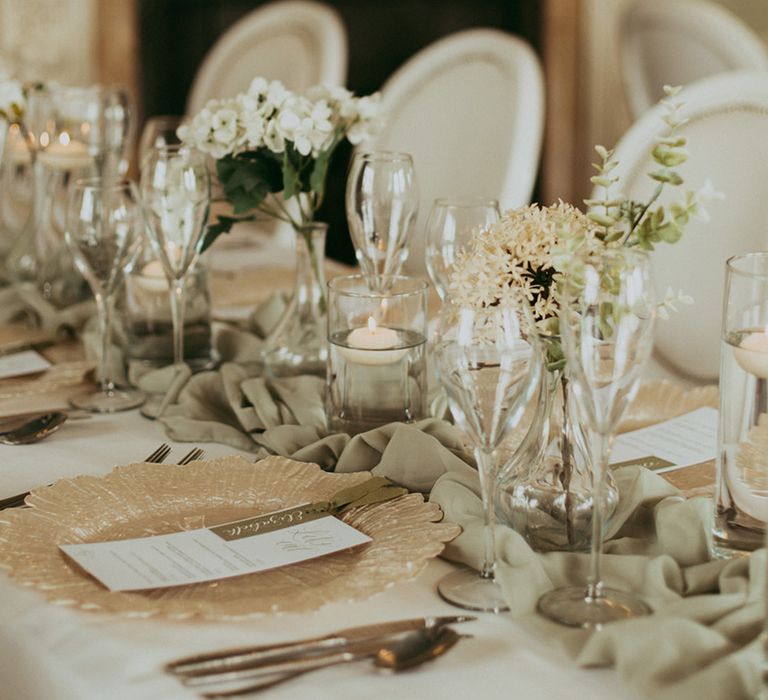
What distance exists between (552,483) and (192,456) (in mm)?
395

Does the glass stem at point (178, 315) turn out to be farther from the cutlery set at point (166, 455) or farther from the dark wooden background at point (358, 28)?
the dark wooden background at point (358, 28)

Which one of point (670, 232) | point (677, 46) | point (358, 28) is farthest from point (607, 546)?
point (358, 28)

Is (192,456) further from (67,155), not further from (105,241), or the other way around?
(67,155)

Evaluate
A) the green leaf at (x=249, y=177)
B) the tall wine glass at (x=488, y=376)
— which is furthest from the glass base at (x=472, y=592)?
the green leaf at (x=249, y=177)

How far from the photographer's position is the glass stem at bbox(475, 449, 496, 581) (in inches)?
32.9

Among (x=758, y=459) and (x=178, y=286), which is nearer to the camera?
(x=758, y=459)

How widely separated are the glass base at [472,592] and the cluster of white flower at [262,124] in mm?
603

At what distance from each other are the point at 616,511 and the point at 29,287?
3.90 ft

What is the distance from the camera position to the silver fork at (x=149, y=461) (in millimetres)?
1008

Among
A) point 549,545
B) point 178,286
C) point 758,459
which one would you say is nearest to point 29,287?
point 178,286

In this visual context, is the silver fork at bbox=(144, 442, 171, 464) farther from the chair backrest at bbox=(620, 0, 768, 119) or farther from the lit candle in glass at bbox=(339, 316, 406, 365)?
the chair backrest at bbox=(620, 0, 768, 119)

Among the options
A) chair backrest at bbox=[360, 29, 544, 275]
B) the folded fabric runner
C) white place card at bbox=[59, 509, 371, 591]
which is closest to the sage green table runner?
the folded fabric runner

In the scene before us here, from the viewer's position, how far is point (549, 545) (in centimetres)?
91

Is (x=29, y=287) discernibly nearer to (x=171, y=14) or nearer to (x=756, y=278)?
(x=756, y=278)
